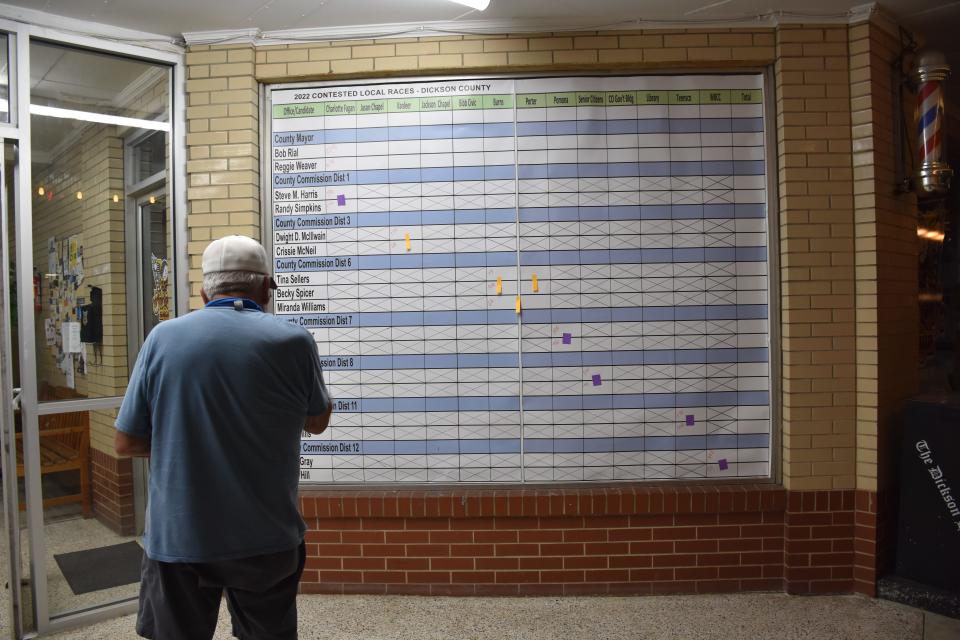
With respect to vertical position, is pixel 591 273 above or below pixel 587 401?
above

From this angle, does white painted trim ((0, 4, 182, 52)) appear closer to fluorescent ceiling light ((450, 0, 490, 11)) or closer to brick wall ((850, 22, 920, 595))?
fluorescent ceiling light ((450, 0, 490, 11))

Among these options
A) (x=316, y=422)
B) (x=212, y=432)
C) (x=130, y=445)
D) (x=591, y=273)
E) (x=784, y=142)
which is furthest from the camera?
(x=591, y=273)

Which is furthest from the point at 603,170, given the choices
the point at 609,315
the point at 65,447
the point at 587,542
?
the point at 65,447

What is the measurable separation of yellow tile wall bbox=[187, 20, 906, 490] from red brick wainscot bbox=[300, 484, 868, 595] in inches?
14.6

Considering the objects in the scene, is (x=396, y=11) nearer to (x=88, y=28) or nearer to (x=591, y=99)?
(x=591, y=99)

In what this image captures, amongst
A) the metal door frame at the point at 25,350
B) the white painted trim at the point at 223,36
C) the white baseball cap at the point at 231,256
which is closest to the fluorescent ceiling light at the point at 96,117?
the metal door frame at the point at 25,350

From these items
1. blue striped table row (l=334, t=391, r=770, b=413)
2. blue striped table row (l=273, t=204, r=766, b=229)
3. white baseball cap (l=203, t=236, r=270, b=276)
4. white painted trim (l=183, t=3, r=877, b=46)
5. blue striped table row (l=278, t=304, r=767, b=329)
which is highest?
white painted trim (l=183, t=3, r=877, b=46)

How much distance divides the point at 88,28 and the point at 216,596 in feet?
11.3

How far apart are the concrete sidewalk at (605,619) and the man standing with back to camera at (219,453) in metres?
1.54

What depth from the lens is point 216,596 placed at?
6.66 ft

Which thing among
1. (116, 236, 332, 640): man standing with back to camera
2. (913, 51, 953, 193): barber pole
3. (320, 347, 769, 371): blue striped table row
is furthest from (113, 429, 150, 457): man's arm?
(913, 51, 953, 193): barber pole

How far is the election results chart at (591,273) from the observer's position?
3.75 m

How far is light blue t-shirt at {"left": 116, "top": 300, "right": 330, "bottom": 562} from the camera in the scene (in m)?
1.84

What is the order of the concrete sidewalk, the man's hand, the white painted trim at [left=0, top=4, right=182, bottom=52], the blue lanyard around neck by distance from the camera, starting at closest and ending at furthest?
the blue lanyard around neck → the man's hand → the concrete sidewalk → the white painted trim at [left=0, top=4, right=182, bottom=52]
